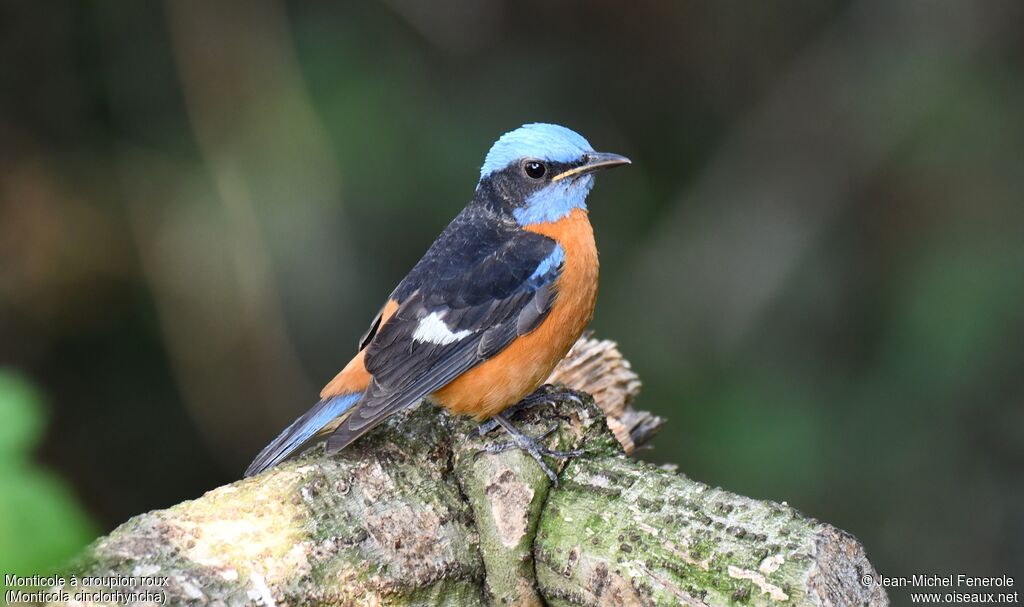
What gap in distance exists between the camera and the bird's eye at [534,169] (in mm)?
4465

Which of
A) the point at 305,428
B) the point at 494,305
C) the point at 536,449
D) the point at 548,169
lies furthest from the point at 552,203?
the point at 536,449

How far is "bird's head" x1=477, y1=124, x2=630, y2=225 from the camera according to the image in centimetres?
444

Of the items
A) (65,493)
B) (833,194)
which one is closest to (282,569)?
(65,493)

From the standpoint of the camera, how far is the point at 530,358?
13.0 ft

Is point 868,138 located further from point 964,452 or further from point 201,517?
point 201,517

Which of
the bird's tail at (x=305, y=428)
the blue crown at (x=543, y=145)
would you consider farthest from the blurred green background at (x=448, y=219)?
the bird's tail at (x=305, y=428)

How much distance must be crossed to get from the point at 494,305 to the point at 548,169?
73 cm

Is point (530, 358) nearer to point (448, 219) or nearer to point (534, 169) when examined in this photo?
point (534, 169)

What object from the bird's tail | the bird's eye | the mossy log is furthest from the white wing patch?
the bird's eye

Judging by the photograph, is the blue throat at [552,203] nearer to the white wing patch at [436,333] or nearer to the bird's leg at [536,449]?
the white wing patch at [436,333]

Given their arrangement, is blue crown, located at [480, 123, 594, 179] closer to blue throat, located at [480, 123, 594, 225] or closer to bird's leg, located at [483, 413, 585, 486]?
blue throat, located at [480, 123, 594, 225]

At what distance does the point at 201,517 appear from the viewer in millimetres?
2646

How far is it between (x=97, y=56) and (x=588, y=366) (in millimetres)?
3441

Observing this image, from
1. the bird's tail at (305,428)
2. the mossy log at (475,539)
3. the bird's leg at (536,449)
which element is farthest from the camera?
the bird's tail at (305,428)
